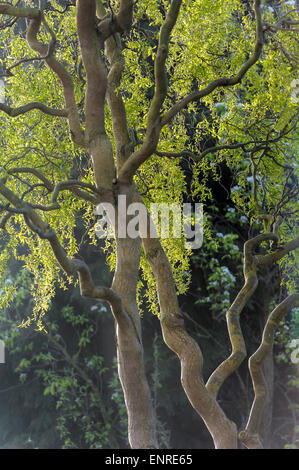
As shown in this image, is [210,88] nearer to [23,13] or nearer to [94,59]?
[94,59]

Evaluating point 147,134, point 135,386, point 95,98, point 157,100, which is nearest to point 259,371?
point 135,386

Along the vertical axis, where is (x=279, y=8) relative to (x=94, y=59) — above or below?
above

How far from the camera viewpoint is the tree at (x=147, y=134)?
4980mm

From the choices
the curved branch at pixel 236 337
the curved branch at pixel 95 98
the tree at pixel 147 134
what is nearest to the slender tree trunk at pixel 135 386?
the tree at pixel 147 134

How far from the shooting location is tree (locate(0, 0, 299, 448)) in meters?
4.98

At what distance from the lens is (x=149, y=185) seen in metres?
6.51

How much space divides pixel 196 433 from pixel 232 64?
6452 millimetres

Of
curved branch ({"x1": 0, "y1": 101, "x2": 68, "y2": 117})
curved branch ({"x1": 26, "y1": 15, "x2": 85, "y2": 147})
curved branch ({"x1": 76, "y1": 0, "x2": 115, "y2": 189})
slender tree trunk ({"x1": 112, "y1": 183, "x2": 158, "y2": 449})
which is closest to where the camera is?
slender tree trunk ({"x1": 112, "y1": 183, "x2": 158, "y2": 449})

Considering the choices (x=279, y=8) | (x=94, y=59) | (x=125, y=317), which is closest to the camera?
(x=125, y=317)

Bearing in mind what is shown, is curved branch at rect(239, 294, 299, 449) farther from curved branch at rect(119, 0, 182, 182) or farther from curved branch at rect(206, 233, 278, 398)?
curved branch at rect(119, 0, 182, 182)

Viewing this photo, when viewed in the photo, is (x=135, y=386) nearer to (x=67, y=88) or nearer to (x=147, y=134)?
(x=147, y=134)

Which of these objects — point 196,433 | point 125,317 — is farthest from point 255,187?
point 196,433

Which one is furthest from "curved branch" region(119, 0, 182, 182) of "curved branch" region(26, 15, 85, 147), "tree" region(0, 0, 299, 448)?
"curved branch" region(26, 15, 85, 147)

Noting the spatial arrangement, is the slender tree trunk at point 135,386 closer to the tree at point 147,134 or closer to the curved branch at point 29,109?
the tree at point 147,134
